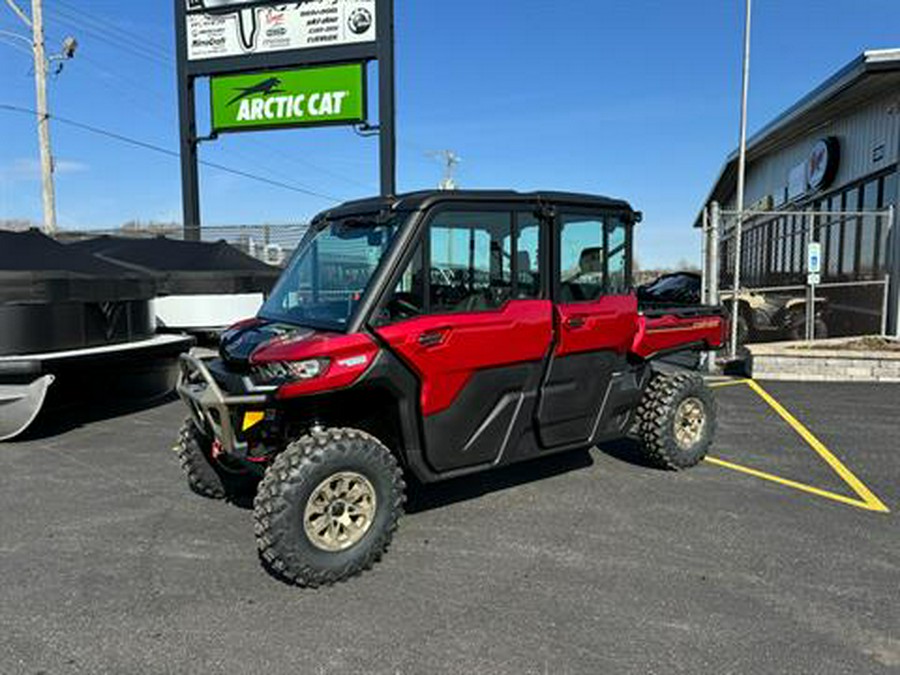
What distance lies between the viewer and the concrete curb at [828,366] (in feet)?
32.7

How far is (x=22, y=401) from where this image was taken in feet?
20.5

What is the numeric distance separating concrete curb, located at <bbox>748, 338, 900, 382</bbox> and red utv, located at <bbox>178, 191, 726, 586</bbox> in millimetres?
6392

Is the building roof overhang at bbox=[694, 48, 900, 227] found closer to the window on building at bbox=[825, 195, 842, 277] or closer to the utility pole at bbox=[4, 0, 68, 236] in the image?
the window on building at bbox=[825, 195, 842, 277]

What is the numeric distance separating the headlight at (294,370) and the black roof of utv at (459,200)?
3.48ft

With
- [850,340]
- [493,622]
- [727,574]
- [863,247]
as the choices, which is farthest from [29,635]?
[863,247]

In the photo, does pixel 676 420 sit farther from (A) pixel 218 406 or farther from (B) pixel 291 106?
(B) pixel 291 106

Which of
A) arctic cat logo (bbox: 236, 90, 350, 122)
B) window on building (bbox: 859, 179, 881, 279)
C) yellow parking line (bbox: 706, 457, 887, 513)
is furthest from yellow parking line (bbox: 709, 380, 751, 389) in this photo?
arctic cat logo (bbox: 236, 90, 350, 122)

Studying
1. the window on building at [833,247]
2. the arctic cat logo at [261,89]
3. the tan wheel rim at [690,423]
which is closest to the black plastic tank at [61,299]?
the tan wheel rim at [690,423]

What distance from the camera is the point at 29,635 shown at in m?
3.08

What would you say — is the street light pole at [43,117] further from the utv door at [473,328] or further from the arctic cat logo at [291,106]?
the utv door at [473,328]

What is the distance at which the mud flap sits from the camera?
6199 millimetres

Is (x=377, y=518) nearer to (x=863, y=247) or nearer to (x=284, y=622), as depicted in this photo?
(x=284, y=622)

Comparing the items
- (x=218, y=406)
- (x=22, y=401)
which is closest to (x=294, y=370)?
(x=218, y=406)

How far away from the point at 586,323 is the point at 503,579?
1767mm
